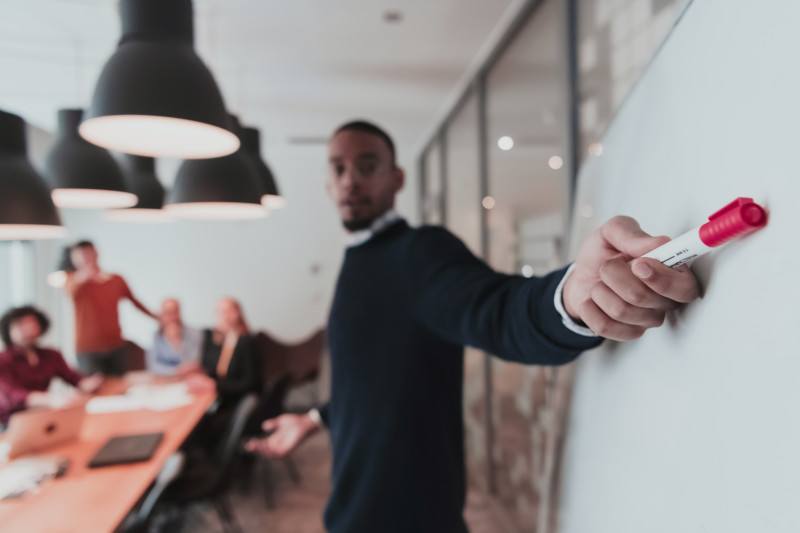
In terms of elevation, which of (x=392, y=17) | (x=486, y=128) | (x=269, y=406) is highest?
(x=392, y=17)

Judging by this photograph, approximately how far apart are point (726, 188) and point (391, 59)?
2754 mm

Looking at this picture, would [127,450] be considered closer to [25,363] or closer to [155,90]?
[25,363]

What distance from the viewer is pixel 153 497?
1.98m

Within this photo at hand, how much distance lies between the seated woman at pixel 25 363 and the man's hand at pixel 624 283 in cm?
301

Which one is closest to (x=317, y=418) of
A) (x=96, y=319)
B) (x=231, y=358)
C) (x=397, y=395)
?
(x=397, y=395)

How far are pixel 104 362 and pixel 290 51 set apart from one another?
9.40 ft

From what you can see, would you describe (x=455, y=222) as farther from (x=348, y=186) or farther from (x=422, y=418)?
(x=422, y=418)

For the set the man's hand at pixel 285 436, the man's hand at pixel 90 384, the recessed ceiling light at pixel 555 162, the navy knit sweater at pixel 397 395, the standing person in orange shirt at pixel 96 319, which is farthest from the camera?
the standing person in orange shirt at pixel 96 319

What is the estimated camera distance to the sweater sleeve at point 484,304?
0.59 m

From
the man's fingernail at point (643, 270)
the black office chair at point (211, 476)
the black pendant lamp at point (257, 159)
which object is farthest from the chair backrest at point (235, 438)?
the man's fingernail at point (643, 270)

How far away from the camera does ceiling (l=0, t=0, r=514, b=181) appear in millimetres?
2193

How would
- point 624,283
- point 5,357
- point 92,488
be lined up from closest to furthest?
point 624,283 → point 92,488 → point 5,357

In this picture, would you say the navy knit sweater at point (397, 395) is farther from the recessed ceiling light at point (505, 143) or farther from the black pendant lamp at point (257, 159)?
the recessed ceiling light at point (505, 143)

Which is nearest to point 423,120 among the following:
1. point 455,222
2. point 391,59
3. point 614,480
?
point 455,222
